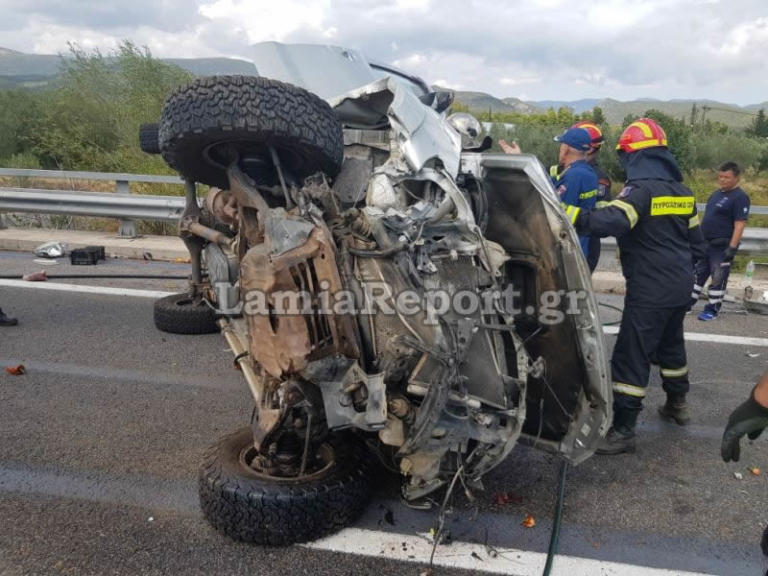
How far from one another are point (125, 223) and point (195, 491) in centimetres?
623

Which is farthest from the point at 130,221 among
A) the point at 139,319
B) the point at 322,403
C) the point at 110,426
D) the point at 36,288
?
the point at 322,403

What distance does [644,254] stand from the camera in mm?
3381

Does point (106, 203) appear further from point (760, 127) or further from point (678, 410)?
point (760, 127)

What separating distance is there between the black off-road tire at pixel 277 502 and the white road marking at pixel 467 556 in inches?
3.6

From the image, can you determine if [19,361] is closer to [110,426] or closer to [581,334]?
[110,426]

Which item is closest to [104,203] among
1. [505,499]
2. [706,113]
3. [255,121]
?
[255,121]

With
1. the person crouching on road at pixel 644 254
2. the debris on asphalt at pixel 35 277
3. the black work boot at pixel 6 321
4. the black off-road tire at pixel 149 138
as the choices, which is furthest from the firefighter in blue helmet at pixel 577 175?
the debris on asphalt at pixel 35 277

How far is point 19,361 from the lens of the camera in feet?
14.1

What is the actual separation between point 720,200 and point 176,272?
5629mm

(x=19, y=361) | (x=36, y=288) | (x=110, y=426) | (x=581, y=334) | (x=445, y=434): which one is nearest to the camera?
(x=445, y=434)

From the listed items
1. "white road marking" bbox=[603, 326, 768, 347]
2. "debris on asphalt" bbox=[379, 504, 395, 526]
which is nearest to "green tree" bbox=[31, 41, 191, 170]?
"white road marking" bbox=[603, 326, 768, 347]

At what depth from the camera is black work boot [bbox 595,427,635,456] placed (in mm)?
3318

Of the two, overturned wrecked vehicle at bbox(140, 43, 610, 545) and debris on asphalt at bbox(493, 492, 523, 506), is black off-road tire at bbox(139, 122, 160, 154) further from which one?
debris on asphalt at bbox(493, 492, 523, 506)
